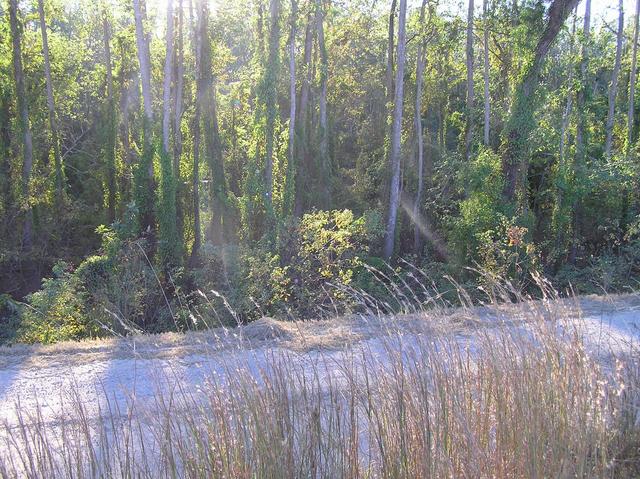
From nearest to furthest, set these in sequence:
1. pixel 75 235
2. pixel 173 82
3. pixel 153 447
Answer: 1. pixel 153 447
2. pixel 75 235
3. pixel 173 82

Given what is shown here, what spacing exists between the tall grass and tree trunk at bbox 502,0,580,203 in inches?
774

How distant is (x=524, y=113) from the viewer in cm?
2145

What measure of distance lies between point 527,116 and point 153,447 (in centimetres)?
2083

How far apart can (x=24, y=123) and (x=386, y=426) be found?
25.9 metres

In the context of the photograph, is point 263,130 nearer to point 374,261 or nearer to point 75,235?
point 374,261

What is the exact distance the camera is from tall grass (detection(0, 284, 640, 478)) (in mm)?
2918

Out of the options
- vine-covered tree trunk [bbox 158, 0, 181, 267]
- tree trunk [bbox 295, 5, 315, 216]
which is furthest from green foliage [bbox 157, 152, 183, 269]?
tree trunk [bbox 295, 5, 315, 216]

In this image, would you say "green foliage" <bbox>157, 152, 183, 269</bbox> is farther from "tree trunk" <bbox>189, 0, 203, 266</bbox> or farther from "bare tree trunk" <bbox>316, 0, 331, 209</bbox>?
"bare tree trunk" <bbox>316, 0, 331, 209</bbox>

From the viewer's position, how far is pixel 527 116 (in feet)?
70.5

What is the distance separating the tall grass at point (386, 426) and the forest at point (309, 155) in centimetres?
1183

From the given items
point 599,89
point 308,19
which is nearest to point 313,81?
point 308,19

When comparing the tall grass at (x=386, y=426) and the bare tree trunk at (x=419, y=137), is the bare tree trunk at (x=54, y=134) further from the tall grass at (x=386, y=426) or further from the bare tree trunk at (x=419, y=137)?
the tall grass at (x=386, y=426)

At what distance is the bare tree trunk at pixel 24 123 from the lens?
24547 mm

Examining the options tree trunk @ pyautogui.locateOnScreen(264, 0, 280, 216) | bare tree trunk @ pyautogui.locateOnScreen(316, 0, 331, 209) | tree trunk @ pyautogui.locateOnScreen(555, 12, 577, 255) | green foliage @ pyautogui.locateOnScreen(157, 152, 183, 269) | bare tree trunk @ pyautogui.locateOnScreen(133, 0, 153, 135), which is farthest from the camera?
bare tree trunk @ pyautogui.locateOnScreen(316, 0, 331, 209)
